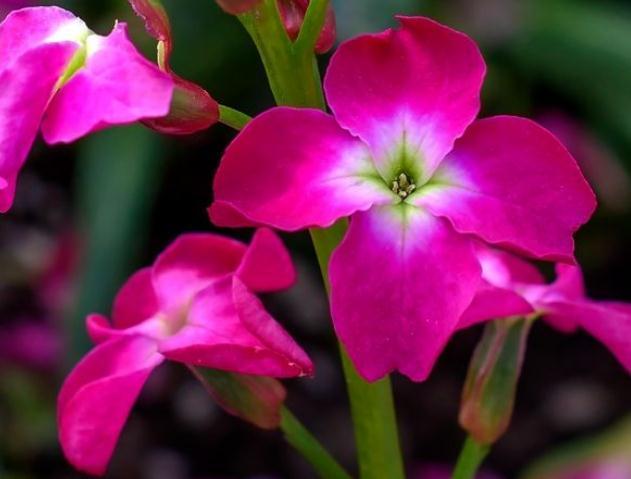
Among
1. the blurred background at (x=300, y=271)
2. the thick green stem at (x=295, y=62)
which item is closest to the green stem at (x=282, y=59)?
the thick green stem at (x=295, y=62)

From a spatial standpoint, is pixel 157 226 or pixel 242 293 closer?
pixel 242 293

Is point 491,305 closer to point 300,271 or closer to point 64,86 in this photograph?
point 64,86

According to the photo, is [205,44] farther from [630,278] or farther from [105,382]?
[105,382]

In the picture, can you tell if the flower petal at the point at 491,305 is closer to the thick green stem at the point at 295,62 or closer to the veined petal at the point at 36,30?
the thick green stem at the point at 295,62

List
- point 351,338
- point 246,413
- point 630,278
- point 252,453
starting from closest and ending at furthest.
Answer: point 351,338 → point 246,413 → point 252,453 → point 630,278

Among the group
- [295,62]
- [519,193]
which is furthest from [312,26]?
[519,193]

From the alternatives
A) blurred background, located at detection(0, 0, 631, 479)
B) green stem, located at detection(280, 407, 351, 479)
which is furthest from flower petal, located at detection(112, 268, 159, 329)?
blurred background, located at detection(0, 0, 631, 479)

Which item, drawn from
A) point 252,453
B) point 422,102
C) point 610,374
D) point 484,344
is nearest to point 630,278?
point 610,374
